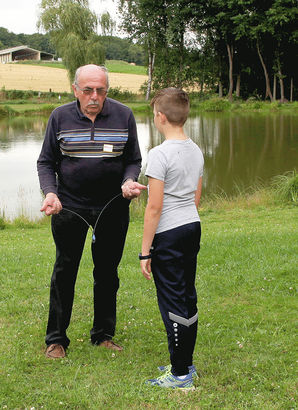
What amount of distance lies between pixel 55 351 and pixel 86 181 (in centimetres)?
132

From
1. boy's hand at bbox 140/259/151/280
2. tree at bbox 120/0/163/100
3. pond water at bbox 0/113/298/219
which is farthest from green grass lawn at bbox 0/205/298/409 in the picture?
tree at bbox 120/0/163/100

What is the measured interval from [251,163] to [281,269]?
47.1ft

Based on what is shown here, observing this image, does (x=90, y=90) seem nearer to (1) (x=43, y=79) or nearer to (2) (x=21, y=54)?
(1) (x=43, y=79)

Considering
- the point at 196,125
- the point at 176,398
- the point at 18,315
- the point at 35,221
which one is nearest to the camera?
the point at 176,398

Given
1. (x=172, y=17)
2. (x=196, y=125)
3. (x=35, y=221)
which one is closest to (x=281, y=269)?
(x=35, y=221)

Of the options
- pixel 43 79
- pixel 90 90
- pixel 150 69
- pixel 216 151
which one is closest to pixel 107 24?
pixel 150 69

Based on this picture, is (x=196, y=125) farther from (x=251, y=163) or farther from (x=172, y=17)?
(x=172, y=17)

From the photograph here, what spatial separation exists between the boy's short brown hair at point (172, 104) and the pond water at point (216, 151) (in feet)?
34.3

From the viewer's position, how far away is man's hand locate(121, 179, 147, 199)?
3.65 m

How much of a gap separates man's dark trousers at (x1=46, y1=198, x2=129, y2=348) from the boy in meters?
0.72

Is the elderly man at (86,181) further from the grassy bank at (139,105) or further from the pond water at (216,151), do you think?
the grassy bank at (139,105)

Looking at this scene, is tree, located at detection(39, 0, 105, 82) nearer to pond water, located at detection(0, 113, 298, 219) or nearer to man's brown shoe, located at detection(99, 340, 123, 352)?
pond water, located at detection(0, 113, 298, 219)

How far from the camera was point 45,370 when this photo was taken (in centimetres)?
379

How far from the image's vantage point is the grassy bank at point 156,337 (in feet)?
11.0
